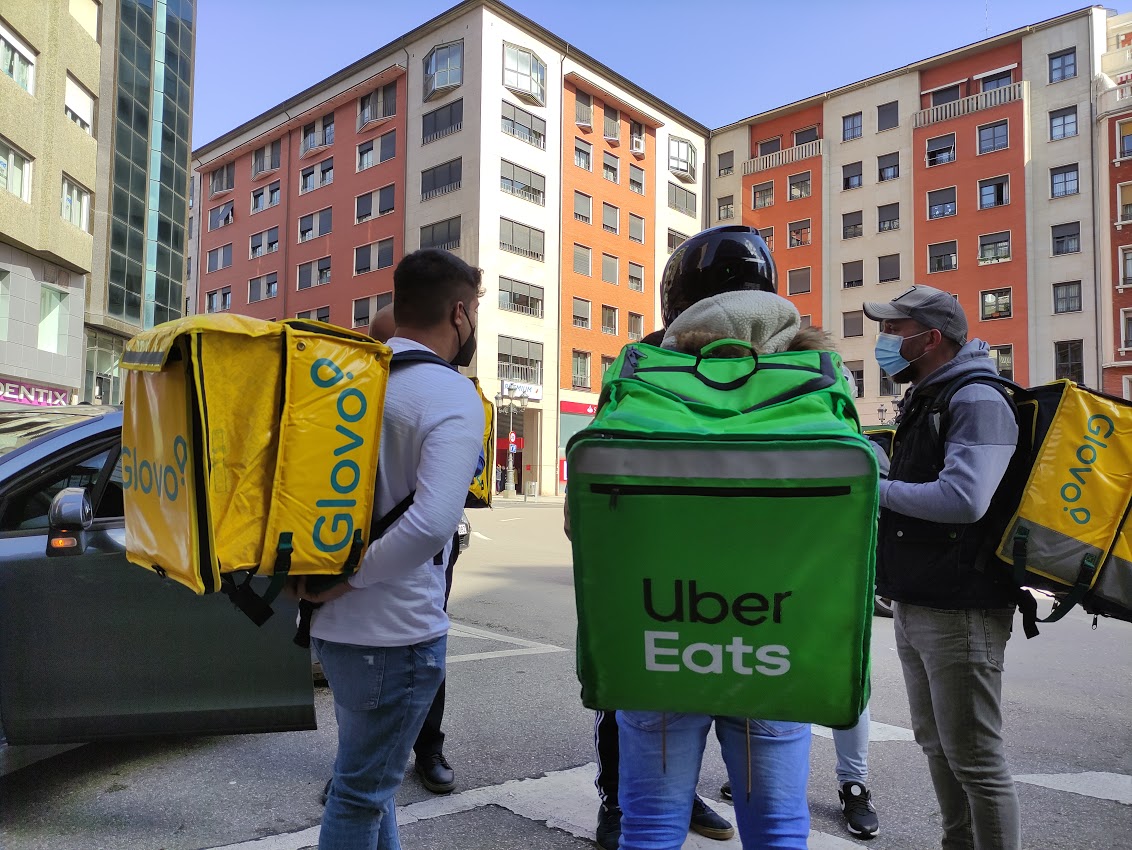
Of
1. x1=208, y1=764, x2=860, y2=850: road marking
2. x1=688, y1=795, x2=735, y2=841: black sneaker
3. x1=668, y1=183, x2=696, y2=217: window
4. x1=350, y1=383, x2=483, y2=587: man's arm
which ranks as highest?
x1=668, y1=183, x2=696, y2=217: window

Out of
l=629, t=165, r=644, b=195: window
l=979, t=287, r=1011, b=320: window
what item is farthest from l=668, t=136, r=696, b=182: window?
l=979, t=287, r=1011, b=320: window

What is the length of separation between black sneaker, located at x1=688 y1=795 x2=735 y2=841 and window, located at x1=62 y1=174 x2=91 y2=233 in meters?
24.1

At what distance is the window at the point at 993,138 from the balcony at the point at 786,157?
7.91 m

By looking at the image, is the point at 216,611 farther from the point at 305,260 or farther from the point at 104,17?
the point at 305,260

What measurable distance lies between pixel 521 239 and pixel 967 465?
37741mm

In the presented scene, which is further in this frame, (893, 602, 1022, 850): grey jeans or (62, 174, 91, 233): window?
(62, 174, 91, 233): window

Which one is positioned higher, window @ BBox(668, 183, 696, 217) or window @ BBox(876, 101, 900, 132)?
window @ BBox(876, 101, 900, 132)

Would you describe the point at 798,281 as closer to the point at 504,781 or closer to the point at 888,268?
the point at 888,268

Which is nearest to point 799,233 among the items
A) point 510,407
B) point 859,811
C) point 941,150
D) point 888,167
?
point 888,167

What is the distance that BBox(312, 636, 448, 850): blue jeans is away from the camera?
2.04m

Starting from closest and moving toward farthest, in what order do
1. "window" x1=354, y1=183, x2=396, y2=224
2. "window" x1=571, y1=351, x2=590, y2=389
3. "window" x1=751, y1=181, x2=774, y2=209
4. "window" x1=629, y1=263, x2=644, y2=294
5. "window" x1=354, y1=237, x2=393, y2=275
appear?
"window" x1=571, y1=351, x2=590, y2=389, "window" x1=354, y1=237, x2=393, y2=275, "window" x1=354, y1=183, x2=396, y2=224, "window" x1=629, y1=263, x2=644, y2=294, "window" x1=751, y1=181, x2=774, y2=209

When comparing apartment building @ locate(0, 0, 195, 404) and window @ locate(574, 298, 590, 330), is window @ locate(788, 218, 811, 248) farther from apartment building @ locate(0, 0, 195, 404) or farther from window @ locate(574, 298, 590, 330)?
apartment building @ locate(0, 0, 195, 404)

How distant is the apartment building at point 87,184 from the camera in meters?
20.3

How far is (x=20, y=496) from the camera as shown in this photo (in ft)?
11.2
